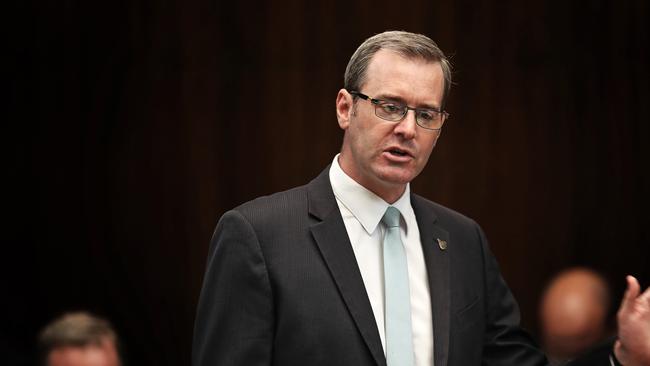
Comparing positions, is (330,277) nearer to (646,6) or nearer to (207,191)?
(207,191)

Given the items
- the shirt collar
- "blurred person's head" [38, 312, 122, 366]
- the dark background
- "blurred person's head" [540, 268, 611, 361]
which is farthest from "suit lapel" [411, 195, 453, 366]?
the dark background

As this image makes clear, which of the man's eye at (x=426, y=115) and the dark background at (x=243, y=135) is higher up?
the man's eye at (x=426, y=115)

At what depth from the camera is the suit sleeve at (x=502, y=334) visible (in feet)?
7.97

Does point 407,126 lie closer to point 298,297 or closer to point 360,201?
point 360,201

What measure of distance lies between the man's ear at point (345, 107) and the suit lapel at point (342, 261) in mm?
152

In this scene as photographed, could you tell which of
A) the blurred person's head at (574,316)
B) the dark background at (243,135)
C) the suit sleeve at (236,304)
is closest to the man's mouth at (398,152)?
the suit sleeve at (236,304)

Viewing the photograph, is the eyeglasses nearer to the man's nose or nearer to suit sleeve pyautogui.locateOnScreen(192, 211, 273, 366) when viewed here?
the man's nose

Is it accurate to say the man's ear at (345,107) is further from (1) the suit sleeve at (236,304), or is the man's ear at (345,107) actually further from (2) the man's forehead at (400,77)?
(1) the suit sleeve at (236,304)

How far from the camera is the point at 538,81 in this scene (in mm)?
5207

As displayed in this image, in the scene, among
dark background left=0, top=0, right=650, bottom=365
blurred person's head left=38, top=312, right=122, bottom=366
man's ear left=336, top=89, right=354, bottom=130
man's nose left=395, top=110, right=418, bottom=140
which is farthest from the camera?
dark background left=0, top=0, right=650, bottom=365

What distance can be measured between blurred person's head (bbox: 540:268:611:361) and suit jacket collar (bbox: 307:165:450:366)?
1868 millimetres

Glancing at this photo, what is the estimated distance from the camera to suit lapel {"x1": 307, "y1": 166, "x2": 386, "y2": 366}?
2162mm

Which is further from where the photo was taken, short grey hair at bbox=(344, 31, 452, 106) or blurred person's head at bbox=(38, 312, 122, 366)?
blurred person's head at bbox=(38, 312, 122, 366)

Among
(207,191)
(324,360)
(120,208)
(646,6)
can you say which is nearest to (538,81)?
(646,6)
